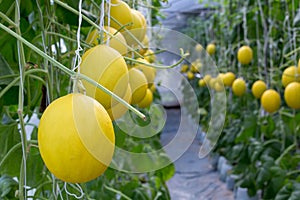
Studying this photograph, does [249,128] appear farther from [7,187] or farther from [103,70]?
[103,70]

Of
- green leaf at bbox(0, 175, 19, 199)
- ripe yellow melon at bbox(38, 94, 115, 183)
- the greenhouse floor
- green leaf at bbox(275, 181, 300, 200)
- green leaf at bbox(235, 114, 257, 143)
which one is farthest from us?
the greenhouse floor

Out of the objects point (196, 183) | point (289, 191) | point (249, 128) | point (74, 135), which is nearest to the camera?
point (74, 135)

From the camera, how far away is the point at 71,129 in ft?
1.11

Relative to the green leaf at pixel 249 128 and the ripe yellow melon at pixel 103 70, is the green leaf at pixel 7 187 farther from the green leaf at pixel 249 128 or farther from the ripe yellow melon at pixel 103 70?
the green leaf at pixel 249 128

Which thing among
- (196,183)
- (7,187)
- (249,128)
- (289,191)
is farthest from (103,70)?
(196,183)

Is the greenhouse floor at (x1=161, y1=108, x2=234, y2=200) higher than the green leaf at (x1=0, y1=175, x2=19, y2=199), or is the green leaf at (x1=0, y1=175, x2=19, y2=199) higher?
the green leaf at (x1=0, y1=175, x2=19, y2=199)

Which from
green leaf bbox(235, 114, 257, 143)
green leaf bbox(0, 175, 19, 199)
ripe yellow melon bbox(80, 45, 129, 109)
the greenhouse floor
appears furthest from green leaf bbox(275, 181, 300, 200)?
ripe yellow melon bbox(80, 45, 129, 109)

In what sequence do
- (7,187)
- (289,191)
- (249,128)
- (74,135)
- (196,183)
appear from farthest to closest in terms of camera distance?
(196,183), (249,128), (289,191), (7,187), (74,135)

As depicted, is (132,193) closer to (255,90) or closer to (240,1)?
(255,90)

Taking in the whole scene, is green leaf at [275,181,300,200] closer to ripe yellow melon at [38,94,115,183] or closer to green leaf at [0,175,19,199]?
green leaf at [0,175,19,199]

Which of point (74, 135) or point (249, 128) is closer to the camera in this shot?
point (74, 135)

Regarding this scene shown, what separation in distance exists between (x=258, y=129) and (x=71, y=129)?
259 cm

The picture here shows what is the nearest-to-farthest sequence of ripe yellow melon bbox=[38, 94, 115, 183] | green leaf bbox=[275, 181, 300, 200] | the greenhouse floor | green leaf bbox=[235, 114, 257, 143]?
ripe yellow melon bbox=[38, 94, 115, 183] < green leaf bbox=[275, 181, 300, 200] < green leaf bbox=[235, 114, 257, 143] < the greenhouse floor

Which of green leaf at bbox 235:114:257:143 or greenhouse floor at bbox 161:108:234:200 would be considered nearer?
green leaf at bbox 235:114:257:143
